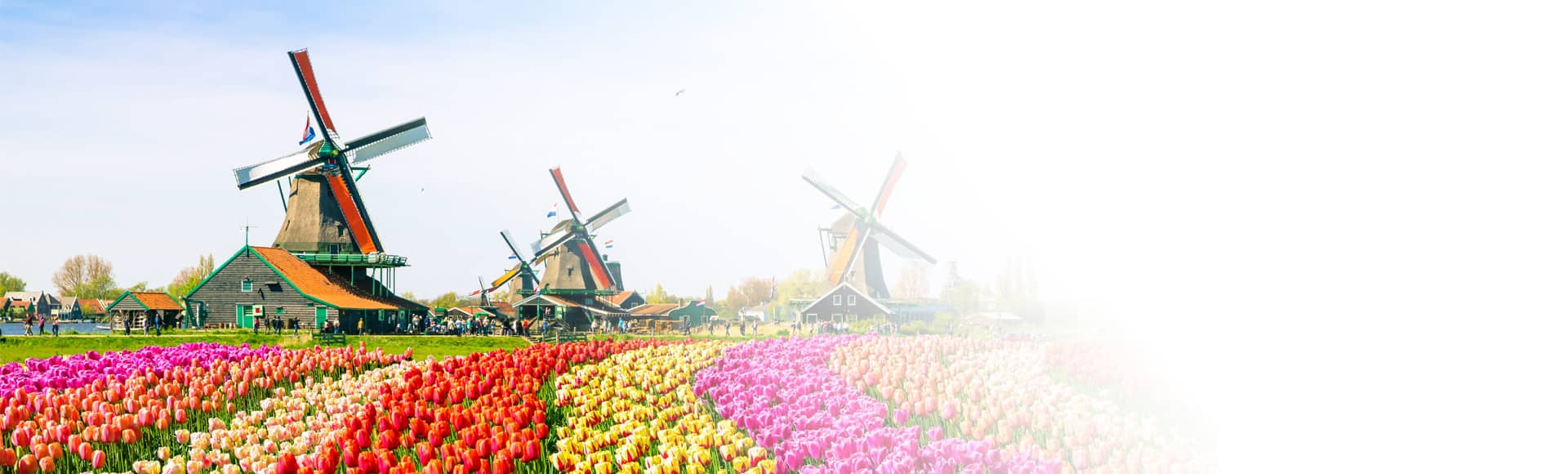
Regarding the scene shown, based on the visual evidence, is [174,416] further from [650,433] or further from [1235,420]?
[1235,420]

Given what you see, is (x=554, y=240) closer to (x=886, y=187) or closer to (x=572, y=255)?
(x=572, y=255)

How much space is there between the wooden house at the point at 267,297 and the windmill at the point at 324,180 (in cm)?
193

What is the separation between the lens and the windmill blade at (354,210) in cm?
4888

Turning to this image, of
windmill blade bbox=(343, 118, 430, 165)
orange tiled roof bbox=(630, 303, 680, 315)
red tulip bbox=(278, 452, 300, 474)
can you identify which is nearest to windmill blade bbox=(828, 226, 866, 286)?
orange tiled roof bbox=(630, 303, 680, 315)

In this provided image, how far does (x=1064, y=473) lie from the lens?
6766 mm

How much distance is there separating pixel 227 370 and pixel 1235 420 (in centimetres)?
1095

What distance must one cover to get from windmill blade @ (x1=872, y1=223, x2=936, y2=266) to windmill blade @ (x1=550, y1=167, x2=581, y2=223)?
1832 cm

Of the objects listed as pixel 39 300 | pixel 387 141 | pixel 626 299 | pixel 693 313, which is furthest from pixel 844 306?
pixel 39 300

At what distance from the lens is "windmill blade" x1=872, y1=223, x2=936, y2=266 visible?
65875mm

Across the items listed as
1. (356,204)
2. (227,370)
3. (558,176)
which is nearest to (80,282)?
(558,176)

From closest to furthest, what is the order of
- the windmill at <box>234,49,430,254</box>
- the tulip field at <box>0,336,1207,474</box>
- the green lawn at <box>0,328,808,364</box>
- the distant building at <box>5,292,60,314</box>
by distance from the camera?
the tulip field at <box>0,336,1207,474</box>
the green lawn at <box>0,328,808,364</box>
the windmill at <box>234,49,430,254</box>
the distant building at <box>5,292,60,314</box>

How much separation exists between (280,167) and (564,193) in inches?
845

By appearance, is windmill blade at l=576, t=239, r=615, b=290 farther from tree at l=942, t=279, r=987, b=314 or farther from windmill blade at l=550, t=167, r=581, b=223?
tree at l=942, t=279, r=987, b=314

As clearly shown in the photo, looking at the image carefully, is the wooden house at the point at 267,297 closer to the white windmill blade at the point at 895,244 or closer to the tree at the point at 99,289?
the white windmill blade at the point at 895,244
